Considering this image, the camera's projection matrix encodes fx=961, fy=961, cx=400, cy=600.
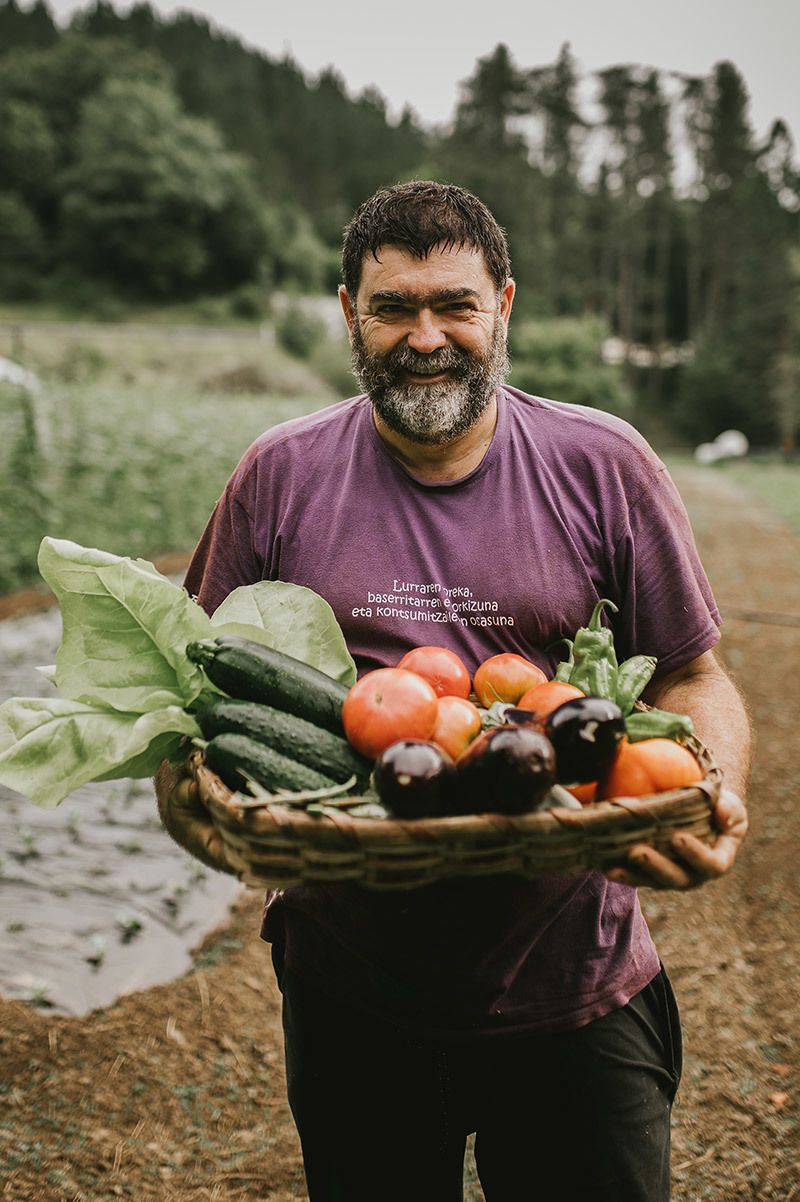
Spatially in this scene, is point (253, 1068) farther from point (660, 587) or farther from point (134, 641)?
point (660, 587)

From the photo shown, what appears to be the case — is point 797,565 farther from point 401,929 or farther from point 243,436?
point 401,929

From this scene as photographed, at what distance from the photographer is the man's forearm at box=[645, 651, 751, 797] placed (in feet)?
6.42

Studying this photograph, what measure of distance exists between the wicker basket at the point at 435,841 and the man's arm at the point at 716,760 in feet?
0.12

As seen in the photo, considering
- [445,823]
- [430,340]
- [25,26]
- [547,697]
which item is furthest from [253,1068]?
[25,26]

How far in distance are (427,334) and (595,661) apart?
83 centimetres

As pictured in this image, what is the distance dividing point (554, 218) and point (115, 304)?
30661mm

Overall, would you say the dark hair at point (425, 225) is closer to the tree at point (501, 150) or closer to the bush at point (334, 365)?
the bush at point (334, 365)

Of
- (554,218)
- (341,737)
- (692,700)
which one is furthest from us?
(554,218)

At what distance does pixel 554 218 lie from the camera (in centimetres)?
6312

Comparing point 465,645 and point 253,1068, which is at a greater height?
point 465,645

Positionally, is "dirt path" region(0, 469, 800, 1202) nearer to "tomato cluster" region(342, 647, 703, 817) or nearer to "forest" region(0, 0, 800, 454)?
"tomato cluster" region(342, 647, 703, 817)

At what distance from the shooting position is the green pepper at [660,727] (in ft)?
5.65

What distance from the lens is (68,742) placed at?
72.6 inches

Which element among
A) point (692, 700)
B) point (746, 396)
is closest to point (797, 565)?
point (692, 700)
